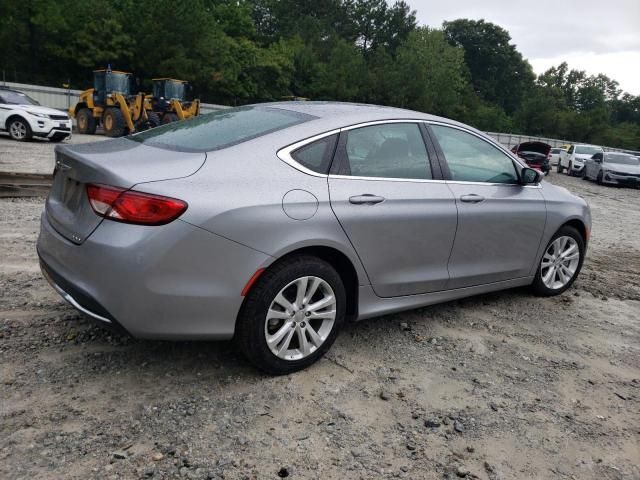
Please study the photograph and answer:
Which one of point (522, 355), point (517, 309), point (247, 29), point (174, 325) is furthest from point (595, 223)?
point (247, 29)

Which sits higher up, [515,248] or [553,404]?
[515,248]

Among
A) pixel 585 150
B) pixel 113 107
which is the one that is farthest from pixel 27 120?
pixel 585 150

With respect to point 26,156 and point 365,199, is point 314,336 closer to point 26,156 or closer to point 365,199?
point 365,199

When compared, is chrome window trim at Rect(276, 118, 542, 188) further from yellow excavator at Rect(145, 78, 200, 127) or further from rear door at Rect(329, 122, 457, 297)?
yellow excavator at Rect(145, 78, 200, 127)

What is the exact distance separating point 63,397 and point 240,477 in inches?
43.4

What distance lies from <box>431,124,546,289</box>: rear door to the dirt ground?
48 centimetres

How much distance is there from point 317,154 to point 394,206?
614 millimetres

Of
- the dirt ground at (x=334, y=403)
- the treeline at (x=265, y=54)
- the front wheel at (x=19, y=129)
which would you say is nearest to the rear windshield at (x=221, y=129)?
the dirt ground at (x=334, y=403)

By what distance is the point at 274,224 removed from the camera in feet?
9.48

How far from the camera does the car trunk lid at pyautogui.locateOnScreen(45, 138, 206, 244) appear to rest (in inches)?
108

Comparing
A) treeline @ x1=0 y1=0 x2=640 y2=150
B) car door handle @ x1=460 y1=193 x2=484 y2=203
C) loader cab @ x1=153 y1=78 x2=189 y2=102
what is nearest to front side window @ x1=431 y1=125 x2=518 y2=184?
car door handle @ x1=460 y1=193 x2=484 y2=203

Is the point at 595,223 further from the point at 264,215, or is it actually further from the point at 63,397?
the point at 63,397

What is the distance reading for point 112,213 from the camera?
8.81ft

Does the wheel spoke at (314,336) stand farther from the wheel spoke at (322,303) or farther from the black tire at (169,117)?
the black tire at (169,117)
